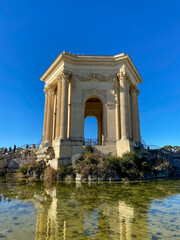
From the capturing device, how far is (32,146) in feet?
77.5

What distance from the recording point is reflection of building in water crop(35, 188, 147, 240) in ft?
12.2

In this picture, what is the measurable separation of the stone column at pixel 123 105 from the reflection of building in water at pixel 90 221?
40.0 ft

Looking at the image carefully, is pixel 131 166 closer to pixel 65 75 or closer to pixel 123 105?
pixel 123 105

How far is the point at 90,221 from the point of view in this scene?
454 centimetres

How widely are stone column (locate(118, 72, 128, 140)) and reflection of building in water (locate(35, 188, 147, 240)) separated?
480 inches

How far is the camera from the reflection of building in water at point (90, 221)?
371cm

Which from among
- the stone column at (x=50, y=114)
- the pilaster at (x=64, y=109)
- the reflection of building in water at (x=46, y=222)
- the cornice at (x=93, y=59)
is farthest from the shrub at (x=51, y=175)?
the cornice at (x=93, y=59)

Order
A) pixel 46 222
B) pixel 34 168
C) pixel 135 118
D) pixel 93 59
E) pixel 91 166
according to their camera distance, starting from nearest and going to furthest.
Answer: pixel 46 222, pixel 91 166, pixel 34 168, pixel 93 59, pixel 135 118

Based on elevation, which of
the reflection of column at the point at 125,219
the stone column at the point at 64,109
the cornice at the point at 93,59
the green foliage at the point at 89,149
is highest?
the cornice at the point at 93,59

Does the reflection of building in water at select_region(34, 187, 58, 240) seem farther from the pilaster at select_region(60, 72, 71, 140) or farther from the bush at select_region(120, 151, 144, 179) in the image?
the pilaster at select_region(60, 72, 71, 140)

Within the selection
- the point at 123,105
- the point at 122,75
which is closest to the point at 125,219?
the point at 123,105

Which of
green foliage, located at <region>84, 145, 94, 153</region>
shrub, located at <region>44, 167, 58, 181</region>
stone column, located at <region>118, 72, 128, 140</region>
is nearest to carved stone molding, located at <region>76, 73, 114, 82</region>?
stone column, located at <region>118, 72, 128, 140</region>

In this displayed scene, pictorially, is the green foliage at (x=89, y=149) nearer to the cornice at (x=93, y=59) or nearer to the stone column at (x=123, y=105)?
the stone column at (x=123, y=105)

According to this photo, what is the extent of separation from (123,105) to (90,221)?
15283 millimetres
